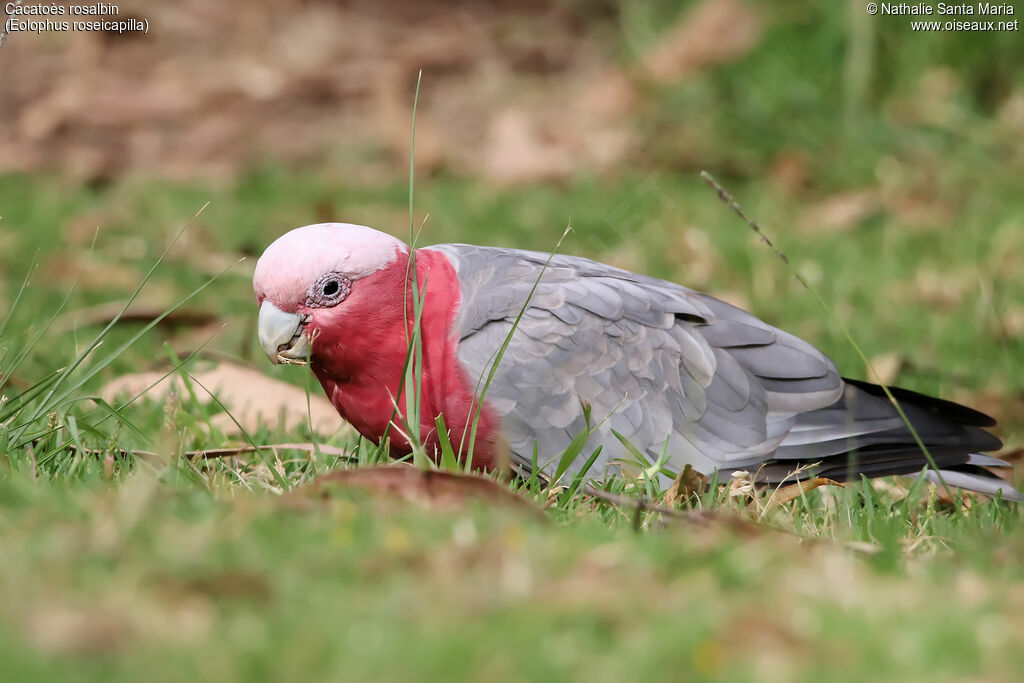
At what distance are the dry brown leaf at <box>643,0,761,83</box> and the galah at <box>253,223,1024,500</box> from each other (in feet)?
13.2

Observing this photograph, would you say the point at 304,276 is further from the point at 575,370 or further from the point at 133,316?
the point at 133,316

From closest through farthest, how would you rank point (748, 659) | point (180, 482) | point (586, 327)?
point (748, 659)
point (180, 482)
point (586, 327)

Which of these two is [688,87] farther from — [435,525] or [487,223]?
[435,525]

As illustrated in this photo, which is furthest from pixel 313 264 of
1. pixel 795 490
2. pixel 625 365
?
pixel 795 490

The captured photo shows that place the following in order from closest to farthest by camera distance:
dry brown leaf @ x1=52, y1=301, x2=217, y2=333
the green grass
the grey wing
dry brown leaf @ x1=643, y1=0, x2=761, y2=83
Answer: the green grass, the grey wing, dry brown leaf @ x1=52, y1=301, x2=217, y2=333, dry brown leaf @ x1=643, y1=0, x2=761, y2=83

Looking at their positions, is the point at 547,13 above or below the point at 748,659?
above

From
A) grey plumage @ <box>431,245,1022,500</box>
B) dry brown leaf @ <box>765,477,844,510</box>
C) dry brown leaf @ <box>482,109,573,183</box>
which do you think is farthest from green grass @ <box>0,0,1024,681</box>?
dry brown leaf @ <box>482,109,573,183</box>

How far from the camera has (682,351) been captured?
9.48 ft

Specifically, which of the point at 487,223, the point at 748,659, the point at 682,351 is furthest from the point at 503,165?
the point at 748,659

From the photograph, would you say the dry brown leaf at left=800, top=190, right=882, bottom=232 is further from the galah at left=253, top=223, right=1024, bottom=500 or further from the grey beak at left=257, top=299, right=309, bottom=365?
the grey beak at left=257, top=299, right=309, bottom=365

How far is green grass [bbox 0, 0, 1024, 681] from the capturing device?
1.39 m

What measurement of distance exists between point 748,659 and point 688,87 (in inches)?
220

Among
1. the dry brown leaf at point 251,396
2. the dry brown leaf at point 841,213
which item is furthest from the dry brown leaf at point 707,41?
the dry brown leaf at point 251,396

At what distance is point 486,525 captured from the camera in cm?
182
